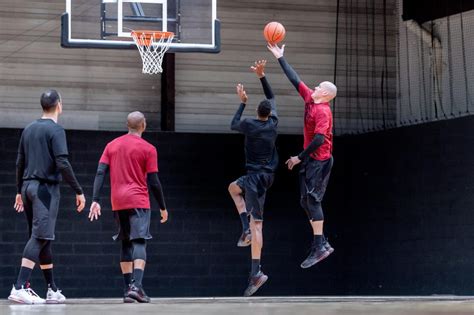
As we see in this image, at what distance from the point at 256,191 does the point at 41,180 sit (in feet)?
10.0

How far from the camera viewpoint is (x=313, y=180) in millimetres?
13125

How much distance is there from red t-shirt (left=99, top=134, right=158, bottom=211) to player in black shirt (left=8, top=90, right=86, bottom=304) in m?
0.48

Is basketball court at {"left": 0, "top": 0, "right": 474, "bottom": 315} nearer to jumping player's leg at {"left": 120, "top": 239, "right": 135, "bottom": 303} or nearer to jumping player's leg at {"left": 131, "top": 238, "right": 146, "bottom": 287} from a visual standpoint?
jumping player's leg at {"left": 120, "top": 239, "right": 135, "bottom": 303}

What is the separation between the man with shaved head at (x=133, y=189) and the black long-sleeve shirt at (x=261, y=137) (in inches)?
71.8

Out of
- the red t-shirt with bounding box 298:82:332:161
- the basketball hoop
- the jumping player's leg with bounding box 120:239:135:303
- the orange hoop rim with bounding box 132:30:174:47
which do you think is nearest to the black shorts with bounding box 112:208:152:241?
the jumping player's leg with bounding box 120:239:135:303

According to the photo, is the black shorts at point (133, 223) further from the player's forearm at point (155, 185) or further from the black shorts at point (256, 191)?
the black shorts at point (256, 191)

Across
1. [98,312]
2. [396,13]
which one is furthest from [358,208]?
[98,312]

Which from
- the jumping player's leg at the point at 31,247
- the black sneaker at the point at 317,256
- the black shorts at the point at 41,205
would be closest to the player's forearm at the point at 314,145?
the black sneaker at the point at 317,256

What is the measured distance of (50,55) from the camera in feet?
60.5

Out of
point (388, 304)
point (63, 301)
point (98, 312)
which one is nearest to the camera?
point (98, 312)

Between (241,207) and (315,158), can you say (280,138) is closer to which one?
(241,207)

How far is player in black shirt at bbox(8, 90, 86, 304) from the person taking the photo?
11703mm

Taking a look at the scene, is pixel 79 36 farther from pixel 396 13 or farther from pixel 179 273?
pixel 396 13

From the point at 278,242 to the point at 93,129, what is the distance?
3667 millimetres
